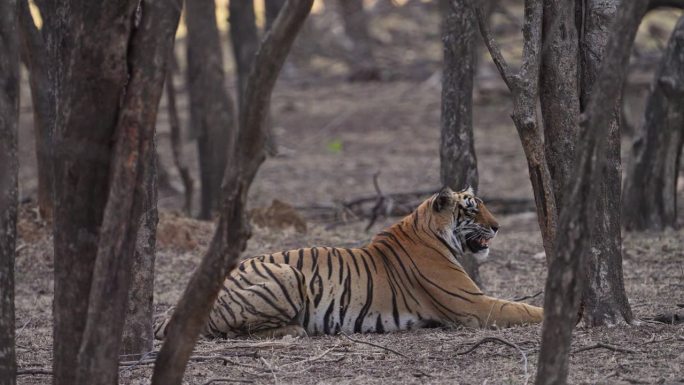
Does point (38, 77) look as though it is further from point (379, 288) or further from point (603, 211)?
point (603, 211)

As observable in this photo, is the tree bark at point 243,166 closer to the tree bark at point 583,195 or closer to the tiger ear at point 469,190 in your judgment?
the tree bark at point 583,195

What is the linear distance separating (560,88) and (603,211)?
719 mm

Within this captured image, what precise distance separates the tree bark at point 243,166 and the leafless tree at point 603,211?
2401 mm

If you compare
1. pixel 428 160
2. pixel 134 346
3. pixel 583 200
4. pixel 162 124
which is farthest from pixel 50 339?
pixel 162 124

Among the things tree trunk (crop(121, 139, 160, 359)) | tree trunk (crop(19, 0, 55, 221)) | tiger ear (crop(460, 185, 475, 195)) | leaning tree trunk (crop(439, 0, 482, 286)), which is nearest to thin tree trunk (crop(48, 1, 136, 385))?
tree trunk (crop(121, 139, 160, 359))

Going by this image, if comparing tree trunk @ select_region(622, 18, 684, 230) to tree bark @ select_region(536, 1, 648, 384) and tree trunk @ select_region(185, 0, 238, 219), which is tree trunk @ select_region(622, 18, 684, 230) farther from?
tree bark @ select_region(536, 1, 648, 384)

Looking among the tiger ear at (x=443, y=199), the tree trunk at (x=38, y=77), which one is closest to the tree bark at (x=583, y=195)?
the tiger ear at (x=443, y=199)

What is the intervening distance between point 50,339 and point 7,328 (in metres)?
2.25

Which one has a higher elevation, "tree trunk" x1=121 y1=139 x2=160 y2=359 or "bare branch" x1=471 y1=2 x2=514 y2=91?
"bare branch" x1=471 y1=2 x2=514 y2=91

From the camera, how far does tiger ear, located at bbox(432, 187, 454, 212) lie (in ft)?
22.9

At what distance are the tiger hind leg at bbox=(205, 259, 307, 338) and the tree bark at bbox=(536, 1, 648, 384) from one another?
2.62m

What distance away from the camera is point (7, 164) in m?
4.41

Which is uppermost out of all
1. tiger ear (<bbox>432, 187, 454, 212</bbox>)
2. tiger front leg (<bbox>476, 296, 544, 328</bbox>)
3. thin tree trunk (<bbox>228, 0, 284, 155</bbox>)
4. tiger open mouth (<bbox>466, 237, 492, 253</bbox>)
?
thin tree trunk (<bbox>228, 0, 284, 155</bbox>)

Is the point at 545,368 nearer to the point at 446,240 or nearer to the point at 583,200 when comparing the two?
the point at 583,200
